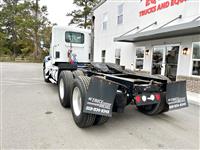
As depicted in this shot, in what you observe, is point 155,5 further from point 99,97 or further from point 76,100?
point 99,97

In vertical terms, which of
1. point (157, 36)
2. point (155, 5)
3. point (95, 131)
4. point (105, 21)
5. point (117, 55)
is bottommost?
point (95, 131)

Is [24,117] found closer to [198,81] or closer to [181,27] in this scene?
[181,27]

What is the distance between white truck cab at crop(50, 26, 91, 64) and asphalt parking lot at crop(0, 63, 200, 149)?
3.13m

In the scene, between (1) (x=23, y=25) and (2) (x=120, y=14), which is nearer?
(2) (x=120, y=14)

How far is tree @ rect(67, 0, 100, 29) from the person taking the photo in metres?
31.1

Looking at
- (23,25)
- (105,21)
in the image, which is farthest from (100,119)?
(23,25)

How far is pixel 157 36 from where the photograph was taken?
27.4 ft

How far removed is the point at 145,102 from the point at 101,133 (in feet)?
3.79

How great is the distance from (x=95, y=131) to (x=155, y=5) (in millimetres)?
8568

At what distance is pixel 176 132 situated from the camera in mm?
3412

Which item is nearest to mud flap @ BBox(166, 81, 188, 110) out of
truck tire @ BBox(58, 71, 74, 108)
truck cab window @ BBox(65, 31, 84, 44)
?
truck tire @ BBox(58, 71, 74, 108)

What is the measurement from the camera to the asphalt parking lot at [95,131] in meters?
2.83

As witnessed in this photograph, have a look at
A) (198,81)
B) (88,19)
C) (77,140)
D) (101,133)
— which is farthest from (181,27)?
(88,19)

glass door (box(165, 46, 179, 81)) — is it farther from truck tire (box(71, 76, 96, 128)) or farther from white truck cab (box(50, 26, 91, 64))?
truck tire (box(71, 76, 96, 128))
